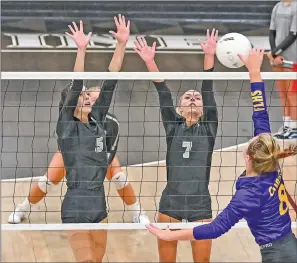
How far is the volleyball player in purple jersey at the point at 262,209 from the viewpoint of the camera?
506cm

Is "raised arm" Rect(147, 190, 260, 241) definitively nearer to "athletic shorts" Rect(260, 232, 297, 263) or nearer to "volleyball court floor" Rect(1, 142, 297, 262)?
"athletic shorts" Rect(260, 232, 297, 263)

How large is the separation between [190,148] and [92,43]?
8.40 meters

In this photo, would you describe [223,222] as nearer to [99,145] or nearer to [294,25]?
[99,145]

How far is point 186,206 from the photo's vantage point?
6.57 m

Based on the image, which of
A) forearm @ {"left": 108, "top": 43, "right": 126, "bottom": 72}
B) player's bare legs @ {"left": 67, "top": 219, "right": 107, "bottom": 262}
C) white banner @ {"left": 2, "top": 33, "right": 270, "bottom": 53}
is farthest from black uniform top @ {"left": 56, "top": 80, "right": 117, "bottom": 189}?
white banner @ {"left": 2, "top": 33, "right": 270, "bottom": 53}

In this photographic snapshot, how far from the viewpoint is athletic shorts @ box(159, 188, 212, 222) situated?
6.57 meters

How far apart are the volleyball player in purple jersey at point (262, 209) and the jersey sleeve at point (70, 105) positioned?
58.5 inches

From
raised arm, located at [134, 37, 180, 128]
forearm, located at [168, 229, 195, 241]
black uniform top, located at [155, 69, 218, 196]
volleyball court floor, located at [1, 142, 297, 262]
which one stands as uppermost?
raised arm, located at [134, 37, 180, 128]

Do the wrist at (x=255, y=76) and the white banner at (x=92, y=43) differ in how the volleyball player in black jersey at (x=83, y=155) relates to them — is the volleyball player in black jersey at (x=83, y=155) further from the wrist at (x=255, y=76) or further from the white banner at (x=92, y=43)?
the white banner at (x=92, y=43)

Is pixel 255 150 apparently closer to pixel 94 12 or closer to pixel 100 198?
pixel 100 198

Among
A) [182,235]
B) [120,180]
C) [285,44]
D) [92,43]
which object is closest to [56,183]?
[120,180]

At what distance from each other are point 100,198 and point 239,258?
1.69 meters

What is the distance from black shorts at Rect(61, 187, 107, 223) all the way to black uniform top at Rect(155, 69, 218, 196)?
0.60m

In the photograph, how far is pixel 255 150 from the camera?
17.0 ft
